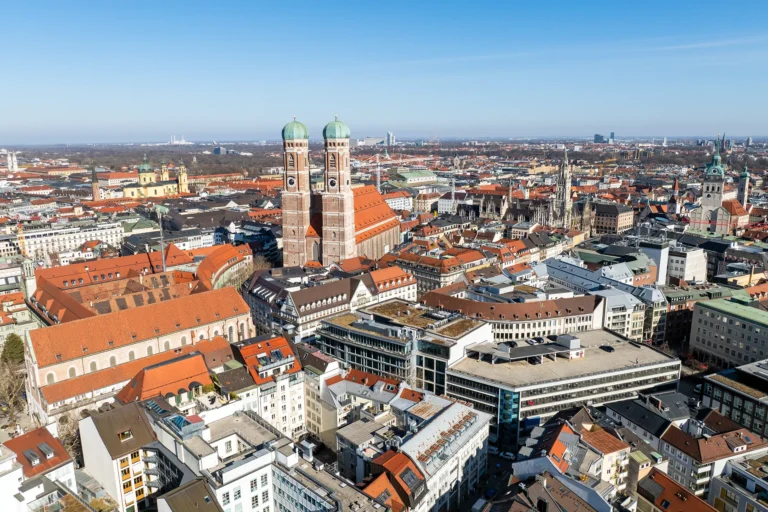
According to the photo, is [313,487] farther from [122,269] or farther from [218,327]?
[122,269]

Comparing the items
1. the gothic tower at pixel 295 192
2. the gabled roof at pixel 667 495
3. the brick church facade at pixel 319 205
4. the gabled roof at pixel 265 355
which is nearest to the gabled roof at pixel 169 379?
the gabled roof at pixel 265 355

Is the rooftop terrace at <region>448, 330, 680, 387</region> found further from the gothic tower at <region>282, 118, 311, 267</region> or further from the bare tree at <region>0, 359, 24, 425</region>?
the gothic tower at <region>282, 118, 311, 267</region>

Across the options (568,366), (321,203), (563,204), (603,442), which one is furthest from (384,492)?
(563,204)

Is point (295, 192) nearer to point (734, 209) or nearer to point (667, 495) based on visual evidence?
point (667, 495)

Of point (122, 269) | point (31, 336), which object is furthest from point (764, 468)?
point (122, 269)

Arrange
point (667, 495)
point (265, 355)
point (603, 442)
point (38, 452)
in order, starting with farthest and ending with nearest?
point (265, 355), point (603, 442), point (38, 452), point (667, 495)

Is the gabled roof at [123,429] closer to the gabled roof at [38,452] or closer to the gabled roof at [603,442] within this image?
the gabled roof at [38,452]

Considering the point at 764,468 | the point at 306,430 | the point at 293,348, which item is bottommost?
the point at 306,430
